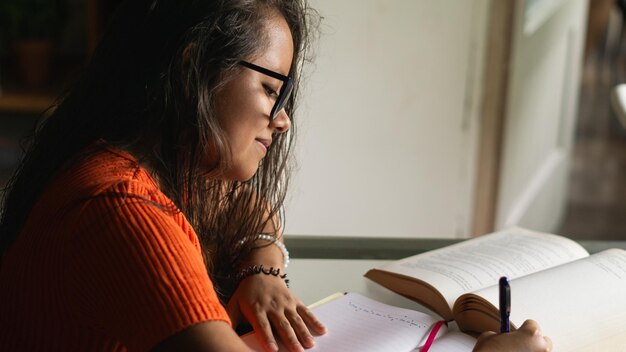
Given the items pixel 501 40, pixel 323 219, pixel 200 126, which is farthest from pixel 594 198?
pixel 200 126

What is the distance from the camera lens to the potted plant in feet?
9.77

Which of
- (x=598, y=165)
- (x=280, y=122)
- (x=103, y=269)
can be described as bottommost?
(x=598, y=165)

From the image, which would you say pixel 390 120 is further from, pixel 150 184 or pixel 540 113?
pixel 150 184

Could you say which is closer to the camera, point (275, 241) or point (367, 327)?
point (367, 327)

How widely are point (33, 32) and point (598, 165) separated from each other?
2.63m

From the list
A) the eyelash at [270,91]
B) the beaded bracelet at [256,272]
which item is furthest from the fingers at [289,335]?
the eyelash at [270,91]

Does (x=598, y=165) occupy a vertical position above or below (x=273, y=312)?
below

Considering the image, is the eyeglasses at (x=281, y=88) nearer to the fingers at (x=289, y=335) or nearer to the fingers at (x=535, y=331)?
the fingers at (x=289, y=335)

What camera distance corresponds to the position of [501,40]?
210 centimetres

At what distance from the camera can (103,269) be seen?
0.71 metres

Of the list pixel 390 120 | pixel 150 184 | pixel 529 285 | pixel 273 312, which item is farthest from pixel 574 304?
pixel 390 120

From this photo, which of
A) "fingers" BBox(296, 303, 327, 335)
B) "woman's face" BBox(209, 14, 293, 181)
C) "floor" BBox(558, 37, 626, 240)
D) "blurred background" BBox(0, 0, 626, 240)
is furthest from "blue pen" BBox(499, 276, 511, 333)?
"floor" BBox(558, 37, 626, 240)

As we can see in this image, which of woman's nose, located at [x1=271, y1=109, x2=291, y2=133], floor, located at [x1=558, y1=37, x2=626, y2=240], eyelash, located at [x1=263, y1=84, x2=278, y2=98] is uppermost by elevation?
eyelash, located at [x1=263, y1=84, x2=278, y2=98]

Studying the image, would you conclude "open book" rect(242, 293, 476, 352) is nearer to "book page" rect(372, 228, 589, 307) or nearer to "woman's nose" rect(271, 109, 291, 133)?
"book page" rect(372, 228, 589, 307)
